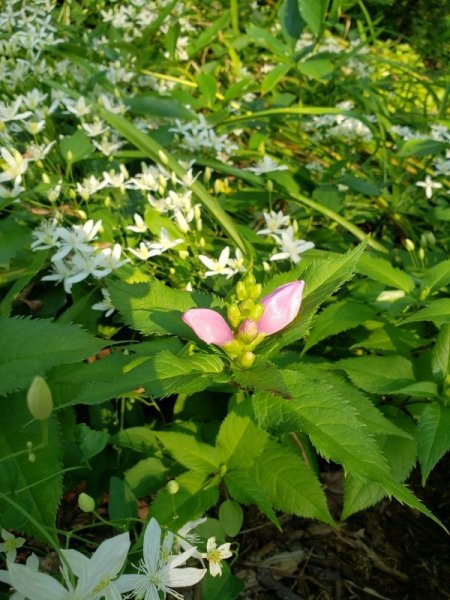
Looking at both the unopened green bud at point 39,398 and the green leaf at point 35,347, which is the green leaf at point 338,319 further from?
the unopened green bud at point 39,398

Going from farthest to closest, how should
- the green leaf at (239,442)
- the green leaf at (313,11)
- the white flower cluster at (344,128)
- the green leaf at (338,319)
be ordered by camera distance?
the white flower cluster at (344,128)
the green leaf at (313,11)
the green leaf at (338,319)
the green leaf at (239,442)

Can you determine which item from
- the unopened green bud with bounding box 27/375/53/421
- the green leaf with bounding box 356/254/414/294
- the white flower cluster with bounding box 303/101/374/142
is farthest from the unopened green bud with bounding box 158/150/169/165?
the unopened green bud with bounding box 27/375/53/421

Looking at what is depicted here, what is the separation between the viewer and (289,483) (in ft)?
3.82

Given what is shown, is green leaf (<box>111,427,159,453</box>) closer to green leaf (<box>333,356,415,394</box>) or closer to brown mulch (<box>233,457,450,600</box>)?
brown mulch (<box>233,457,450,600</box>)

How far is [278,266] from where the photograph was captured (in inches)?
68.8

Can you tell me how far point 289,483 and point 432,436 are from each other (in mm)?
300

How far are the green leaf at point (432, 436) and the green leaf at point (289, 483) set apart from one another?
0.71 ft

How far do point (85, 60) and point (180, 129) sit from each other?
79 cm

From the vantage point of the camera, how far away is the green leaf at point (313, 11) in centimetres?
222

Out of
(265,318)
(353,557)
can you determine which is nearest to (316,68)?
(265,318)

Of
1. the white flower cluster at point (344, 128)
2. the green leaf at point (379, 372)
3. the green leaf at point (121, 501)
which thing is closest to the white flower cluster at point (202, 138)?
the white flower cluster at point (344, 128)

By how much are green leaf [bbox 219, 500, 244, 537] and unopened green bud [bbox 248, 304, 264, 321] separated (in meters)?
0.48

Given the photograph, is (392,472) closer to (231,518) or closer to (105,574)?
(231,518)

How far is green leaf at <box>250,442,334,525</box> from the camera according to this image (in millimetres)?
1124
